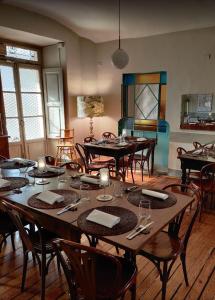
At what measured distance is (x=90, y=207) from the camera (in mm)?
1801

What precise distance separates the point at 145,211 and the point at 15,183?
1.25 metres

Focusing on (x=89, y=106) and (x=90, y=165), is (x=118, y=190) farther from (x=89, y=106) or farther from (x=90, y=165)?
(x=89, y=106)

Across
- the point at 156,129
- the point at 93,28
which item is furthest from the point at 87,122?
the point at 93,28

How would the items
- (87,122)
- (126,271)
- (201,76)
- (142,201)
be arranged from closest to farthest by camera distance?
(126,271) → (142,201) → (201,76) → (87,122)

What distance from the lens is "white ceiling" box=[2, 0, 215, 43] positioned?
351 centimetres

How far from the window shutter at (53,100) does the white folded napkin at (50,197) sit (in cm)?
368

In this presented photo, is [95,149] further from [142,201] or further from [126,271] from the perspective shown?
[126,271]

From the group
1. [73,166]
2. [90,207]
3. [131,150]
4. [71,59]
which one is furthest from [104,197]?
[71,59]

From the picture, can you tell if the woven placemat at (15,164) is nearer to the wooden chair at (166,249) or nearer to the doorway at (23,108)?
the wooden chair at (166,249)

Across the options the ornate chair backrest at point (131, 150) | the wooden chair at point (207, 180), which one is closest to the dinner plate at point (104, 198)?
the wooden chair at point (207, 180)

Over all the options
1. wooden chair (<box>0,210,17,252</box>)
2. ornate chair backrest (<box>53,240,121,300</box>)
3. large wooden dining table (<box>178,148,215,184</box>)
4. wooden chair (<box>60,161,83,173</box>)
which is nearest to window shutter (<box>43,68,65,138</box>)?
wooden chair (<box>60,161,83,173</box>)

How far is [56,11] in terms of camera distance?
13.9ft

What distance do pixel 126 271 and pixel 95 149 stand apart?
9.11 ft

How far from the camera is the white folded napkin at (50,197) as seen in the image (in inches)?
73.5
